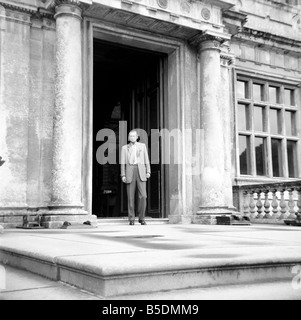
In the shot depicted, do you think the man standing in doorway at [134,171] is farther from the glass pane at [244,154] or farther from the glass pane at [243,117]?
the glass pane at [243,117]

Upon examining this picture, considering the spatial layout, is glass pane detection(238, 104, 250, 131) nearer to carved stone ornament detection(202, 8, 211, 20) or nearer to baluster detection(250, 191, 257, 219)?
baluster detection(250, 191, 257, 219)

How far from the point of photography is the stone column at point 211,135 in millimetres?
9117

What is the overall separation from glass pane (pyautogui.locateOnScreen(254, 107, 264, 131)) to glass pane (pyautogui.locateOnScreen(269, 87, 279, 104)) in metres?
0.55

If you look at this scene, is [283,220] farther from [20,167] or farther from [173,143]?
[20,167]

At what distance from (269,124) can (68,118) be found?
6.52 metres

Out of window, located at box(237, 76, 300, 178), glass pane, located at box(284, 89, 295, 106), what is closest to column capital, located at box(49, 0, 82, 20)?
window, located at box(237, 76, 300, 178)

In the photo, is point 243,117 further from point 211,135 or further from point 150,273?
point 150,273

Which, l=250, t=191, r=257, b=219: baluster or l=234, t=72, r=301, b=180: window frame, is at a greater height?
l=234, t=72, r=301, b=180: window frame

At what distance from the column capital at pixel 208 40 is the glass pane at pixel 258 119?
9.56 ft

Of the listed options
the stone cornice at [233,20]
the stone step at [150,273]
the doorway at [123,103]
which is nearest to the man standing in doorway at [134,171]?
the doorway at [123,103]

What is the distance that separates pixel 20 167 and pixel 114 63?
19.8ft

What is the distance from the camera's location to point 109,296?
2.08 meters

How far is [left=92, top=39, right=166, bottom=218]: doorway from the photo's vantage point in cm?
1040

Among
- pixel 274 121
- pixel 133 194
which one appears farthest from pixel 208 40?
pixel 133 194
